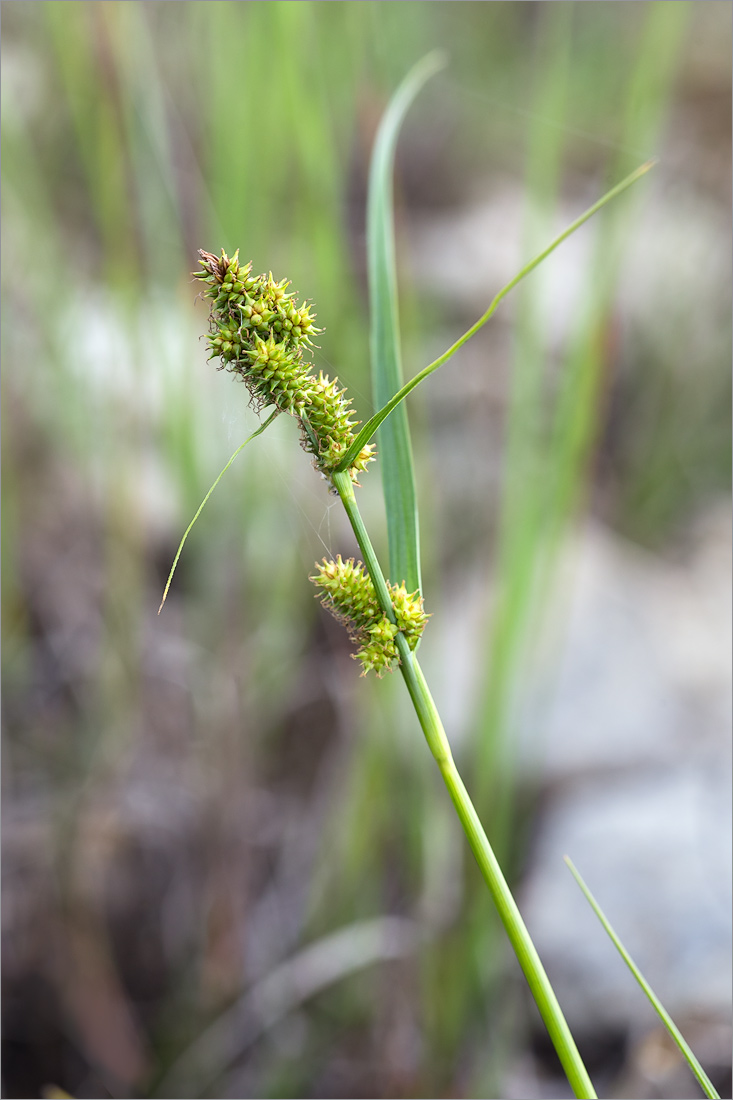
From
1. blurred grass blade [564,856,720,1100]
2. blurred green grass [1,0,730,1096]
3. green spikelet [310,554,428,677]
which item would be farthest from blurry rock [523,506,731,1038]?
green spikelet [310,554,428,677]

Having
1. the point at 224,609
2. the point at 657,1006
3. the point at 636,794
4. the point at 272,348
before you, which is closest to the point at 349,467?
the point at 272,348

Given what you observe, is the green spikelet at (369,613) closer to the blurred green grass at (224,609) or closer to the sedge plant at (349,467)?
the sedge plant at (349,467)

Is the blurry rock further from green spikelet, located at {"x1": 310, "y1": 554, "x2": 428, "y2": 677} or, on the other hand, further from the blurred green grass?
green spikelet, located at {"x1": 310, "y1": 554, "x2": 428, "y2": 677}

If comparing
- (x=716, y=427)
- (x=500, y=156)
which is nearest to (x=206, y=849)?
(x=716, y=427)

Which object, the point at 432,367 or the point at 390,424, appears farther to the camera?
the point at 390,424

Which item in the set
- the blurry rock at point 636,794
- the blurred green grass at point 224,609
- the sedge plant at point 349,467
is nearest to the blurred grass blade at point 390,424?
the sedge plant at point 349,467

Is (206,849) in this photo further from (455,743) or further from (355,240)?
(355,240)

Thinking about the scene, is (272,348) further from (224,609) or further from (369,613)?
(224,609)
